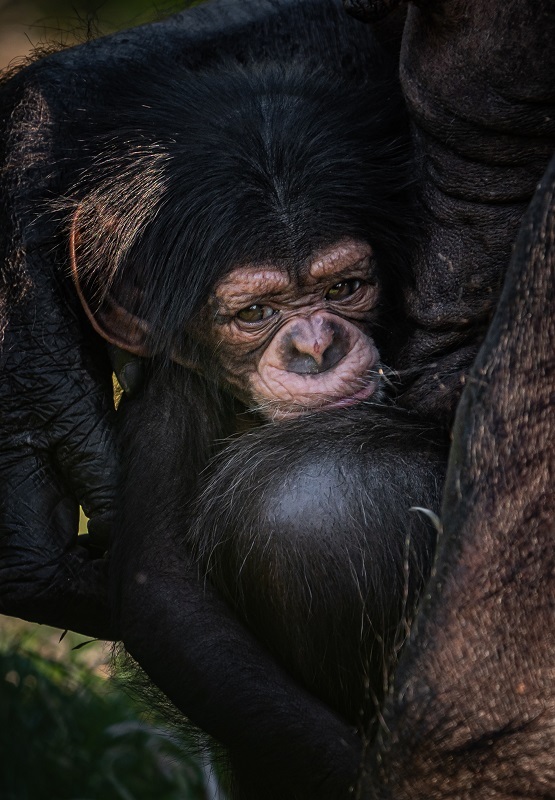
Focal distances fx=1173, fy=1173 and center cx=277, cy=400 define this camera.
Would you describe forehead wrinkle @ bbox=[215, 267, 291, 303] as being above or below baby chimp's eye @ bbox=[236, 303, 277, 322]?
above

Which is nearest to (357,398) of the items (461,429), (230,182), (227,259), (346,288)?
(346,288)

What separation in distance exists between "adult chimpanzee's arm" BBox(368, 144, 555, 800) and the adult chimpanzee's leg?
442mm

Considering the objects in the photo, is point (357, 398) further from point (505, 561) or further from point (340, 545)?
point (505, 561)

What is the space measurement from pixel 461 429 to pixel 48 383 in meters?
1.58

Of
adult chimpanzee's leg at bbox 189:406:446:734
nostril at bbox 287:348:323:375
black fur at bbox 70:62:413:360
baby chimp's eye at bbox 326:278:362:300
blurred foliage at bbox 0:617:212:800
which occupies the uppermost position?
black fur at bbox 70:62:413:360

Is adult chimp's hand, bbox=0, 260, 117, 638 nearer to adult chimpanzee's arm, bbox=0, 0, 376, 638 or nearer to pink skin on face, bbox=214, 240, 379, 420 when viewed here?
adult chimpanzee's arm, bbox=0, 0, 376, 638

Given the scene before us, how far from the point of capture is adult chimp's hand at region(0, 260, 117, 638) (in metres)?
3.26

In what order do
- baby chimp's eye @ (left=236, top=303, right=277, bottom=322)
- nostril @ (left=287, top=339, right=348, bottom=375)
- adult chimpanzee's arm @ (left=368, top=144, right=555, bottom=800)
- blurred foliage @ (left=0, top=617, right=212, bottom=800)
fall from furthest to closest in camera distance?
blurred foliage @ (left=0, top=617, right=212, bottom=800), baby chimp's eye @ (left=236, top=303, right=277, bottom=322), nostril @ (left=287, top=339, right=348, bottom=375), adult chimpanzee's arm @ (left=368, top=144, right=555, bottom=800)

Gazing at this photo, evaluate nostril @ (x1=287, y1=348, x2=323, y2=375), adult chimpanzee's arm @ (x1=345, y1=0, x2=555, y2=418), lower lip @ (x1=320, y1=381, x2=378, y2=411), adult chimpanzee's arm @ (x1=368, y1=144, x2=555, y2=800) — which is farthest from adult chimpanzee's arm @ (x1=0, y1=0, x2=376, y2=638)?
adult chimpanzee's arm @ (x1=368, y1=144, x2=555, y2=800)

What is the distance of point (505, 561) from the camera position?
6.51 feet

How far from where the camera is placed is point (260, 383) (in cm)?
331

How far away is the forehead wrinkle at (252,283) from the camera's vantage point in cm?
324

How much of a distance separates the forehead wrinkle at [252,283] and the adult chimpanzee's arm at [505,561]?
4.26ft

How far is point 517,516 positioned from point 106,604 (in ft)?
5.42
